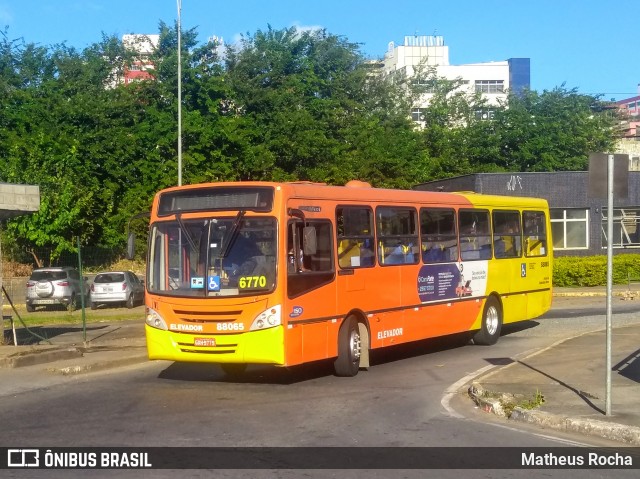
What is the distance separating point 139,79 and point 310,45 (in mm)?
12422

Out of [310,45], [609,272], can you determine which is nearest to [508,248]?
[609,272]

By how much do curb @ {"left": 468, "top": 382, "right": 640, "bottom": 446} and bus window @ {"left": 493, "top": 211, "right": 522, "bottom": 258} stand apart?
27.9 ft

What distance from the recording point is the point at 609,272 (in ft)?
35.1

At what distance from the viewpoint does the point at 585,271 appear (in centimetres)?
3834

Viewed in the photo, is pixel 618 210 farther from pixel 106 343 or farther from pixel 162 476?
pixel 162 476

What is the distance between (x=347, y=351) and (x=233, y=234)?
2789 millimetres

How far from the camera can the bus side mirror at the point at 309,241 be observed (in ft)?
46.5

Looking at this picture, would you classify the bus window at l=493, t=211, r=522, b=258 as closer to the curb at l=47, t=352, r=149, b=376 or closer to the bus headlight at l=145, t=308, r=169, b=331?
the curb at l=47, t=352, r=149, b=376

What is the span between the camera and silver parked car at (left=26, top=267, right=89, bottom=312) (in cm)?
3541

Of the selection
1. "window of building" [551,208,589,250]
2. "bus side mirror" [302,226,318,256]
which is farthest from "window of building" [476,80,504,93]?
"bus side mirror" [302,226,318,256]

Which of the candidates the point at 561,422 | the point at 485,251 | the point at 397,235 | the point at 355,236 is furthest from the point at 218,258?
the point at 485,251

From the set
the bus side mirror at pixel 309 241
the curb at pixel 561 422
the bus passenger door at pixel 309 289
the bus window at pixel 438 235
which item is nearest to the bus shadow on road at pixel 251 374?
the bus passenger door at pixel 309 289

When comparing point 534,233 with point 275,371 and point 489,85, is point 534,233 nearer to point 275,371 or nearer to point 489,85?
point 275,371

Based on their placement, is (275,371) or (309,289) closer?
(309,289)
